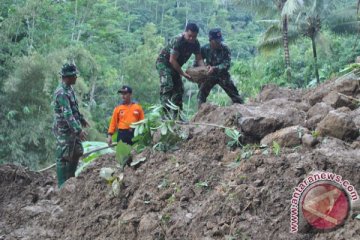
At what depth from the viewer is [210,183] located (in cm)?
389

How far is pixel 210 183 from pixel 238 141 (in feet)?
2.13

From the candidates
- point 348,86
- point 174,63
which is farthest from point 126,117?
point 348,86

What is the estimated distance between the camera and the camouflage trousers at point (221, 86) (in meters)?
6.63

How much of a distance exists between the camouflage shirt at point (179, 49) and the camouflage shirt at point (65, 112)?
137 cm

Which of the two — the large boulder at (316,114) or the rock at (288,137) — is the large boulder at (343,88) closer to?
the large boulder at (316,114)

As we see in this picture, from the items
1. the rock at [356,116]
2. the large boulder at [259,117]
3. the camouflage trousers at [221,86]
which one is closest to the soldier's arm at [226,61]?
the camouflage trousers at [221,86]

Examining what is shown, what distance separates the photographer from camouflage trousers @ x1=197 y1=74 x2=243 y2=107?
6633 mm

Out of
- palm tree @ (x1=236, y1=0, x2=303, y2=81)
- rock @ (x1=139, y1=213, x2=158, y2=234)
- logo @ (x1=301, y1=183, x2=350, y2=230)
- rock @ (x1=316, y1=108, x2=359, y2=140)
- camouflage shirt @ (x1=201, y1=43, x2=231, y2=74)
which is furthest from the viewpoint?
palm tree @ (x1=236, y1=0, x2=303, y2=81)

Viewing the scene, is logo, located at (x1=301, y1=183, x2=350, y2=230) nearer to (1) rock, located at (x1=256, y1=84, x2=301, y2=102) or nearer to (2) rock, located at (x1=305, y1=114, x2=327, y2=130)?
(2) rock, located at (x1=305, y1=114, x2=327, y2=130)

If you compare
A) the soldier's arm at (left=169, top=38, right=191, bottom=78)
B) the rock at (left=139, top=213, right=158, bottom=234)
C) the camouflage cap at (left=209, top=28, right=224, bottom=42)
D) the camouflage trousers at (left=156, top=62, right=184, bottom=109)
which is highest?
the camouflage cap at (left=209, top=28, right=224, bottom=42)

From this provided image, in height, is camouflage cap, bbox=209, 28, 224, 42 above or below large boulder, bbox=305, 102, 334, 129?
above

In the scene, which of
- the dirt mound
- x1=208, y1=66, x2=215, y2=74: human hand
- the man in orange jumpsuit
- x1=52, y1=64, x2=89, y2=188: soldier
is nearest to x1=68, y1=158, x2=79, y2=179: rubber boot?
x1=52, y1=64, x2=89, y2=188: soldier

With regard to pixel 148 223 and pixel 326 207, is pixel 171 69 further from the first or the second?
pixel 326 207

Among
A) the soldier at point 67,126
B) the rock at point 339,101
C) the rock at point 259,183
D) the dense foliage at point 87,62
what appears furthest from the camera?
the dense foliage at point 87,62
